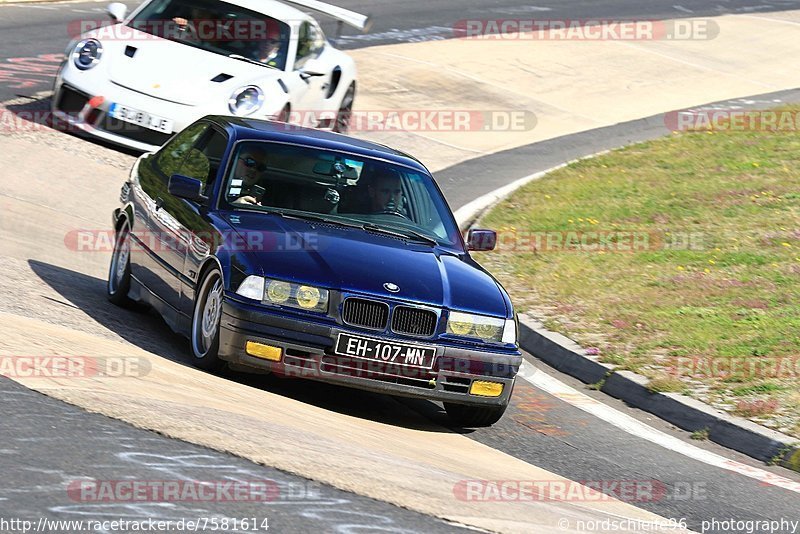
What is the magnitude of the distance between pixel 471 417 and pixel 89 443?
126 inches

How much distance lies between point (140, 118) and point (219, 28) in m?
1.65

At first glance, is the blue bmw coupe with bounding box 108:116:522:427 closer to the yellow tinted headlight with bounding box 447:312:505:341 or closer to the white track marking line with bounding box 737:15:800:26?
the yellow tinted headlight with bounding box 447:312:505:341

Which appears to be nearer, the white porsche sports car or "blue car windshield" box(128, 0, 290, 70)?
the white porsche sports car

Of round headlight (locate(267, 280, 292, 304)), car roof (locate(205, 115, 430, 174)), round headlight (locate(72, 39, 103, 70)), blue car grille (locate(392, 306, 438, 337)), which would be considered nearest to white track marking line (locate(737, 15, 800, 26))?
round headlight (locate(72, 39, 103, 70))

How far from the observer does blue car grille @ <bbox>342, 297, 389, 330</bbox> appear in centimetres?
771

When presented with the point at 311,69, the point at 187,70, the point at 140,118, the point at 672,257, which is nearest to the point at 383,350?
the point at 672,257

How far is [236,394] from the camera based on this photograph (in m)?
7.28

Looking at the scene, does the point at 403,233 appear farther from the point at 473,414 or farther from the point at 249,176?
the point at 473,414

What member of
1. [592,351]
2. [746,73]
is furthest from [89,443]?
[746,73]

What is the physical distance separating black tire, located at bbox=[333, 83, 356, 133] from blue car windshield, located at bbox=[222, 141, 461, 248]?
8.05 m

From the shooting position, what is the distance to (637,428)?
29.3 ft

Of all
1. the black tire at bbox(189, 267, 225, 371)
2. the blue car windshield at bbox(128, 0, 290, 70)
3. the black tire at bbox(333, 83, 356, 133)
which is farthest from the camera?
the black tire at bbox(333, 83, 356, 133)

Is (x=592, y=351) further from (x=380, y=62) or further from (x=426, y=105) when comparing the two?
(x=380, y=62)

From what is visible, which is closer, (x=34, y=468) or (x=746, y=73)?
(x=34, y=468)
